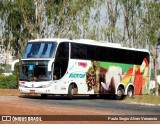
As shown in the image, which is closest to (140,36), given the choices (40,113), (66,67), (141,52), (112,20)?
(112,20)

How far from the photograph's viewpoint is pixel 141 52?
125ft

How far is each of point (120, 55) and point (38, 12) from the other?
14404mm

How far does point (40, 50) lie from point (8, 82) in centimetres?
1799

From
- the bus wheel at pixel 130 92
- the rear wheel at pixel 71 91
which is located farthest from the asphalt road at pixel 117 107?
the bus wheel at pixel 130 92

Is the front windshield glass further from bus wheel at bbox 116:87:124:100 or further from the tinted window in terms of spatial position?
bus wheel at bbox 116:87:124:100

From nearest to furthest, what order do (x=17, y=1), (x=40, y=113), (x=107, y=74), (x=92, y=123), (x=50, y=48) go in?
(x=92, y=123), (x=40, y=113), (x=50, y=48), (x=107, y=74), (x=17, y=1)

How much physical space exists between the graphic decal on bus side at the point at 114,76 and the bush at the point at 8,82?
48.1 ft

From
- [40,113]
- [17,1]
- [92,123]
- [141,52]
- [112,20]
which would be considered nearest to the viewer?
[92,123]

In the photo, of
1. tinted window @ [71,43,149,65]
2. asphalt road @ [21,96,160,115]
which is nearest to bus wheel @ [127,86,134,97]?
tinted window @ [71,43,149,65]

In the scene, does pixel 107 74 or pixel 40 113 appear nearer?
pixel 40 113

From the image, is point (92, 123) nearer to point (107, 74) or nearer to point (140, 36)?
point (107, 74)

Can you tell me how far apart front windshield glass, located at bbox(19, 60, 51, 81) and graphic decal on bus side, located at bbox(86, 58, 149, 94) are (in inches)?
140

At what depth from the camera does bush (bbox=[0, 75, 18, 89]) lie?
48.6 metres

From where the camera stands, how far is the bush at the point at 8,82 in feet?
159
